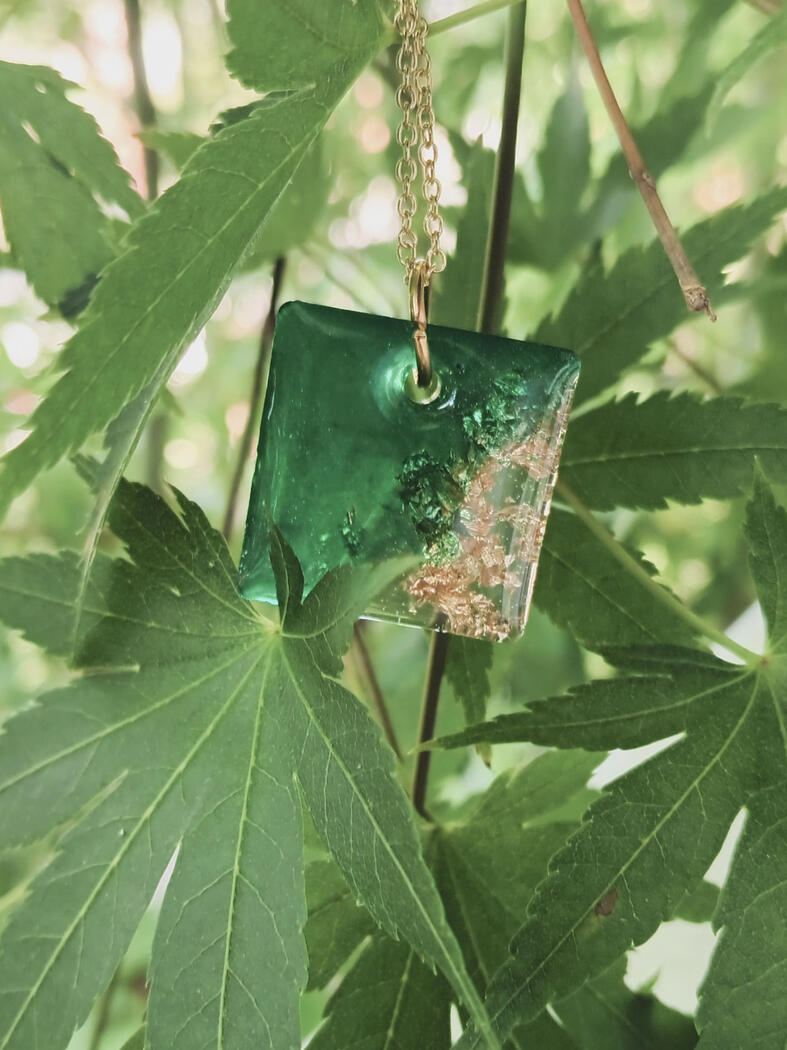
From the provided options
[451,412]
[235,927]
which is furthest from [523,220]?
[235,927]

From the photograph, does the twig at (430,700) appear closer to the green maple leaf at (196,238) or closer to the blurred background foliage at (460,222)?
the blurred background foliage at (460,222)

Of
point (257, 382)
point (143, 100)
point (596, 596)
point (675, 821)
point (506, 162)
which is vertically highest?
point (143, 100)

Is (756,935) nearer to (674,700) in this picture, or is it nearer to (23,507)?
(674,700)

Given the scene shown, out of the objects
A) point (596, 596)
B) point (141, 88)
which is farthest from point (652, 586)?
point (141, 88)

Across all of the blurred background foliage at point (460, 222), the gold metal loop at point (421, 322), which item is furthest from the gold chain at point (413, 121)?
the blurred background foliage at point (460, 222)

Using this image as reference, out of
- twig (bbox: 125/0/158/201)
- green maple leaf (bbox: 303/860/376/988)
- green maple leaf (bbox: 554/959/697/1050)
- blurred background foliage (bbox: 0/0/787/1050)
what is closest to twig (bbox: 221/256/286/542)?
blurred background foliage (bbox: 0/0/787/1050)

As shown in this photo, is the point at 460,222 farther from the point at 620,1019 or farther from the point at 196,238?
the point at 620,1019
